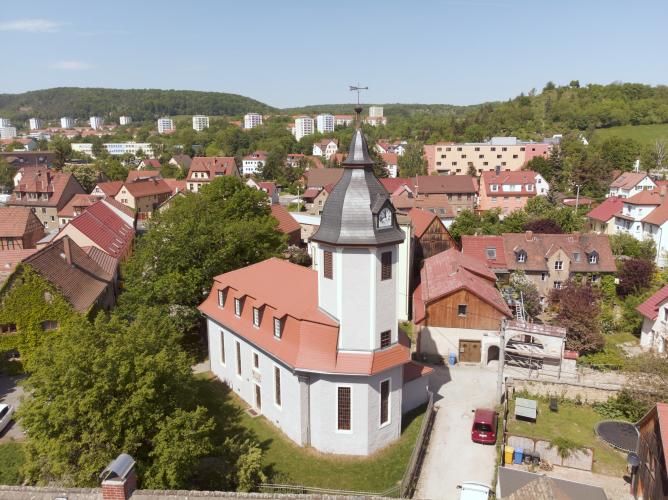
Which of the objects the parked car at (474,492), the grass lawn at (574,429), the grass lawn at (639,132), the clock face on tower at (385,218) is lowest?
the grass lawn at (574,429)

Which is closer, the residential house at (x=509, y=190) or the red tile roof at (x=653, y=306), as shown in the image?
the red tile roof at (x=653, y=306)

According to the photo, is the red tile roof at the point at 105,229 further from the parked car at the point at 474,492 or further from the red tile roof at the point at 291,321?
the parked car at the point at 474,492

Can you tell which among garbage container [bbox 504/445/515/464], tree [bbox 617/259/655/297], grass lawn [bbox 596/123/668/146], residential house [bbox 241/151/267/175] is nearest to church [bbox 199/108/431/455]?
garbage container [bbox 504/445/515/464]

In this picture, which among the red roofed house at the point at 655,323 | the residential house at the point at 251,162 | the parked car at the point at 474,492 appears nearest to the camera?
the parked car at the point at 474,492

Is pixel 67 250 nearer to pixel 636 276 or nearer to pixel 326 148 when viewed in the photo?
pixel 636 276

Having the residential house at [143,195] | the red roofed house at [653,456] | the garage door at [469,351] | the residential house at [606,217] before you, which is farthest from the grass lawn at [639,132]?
the red roofed house at [653,456]

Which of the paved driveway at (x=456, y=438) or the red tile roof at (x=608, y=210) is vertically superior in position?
the red tile roof at (x=608, y=210)
